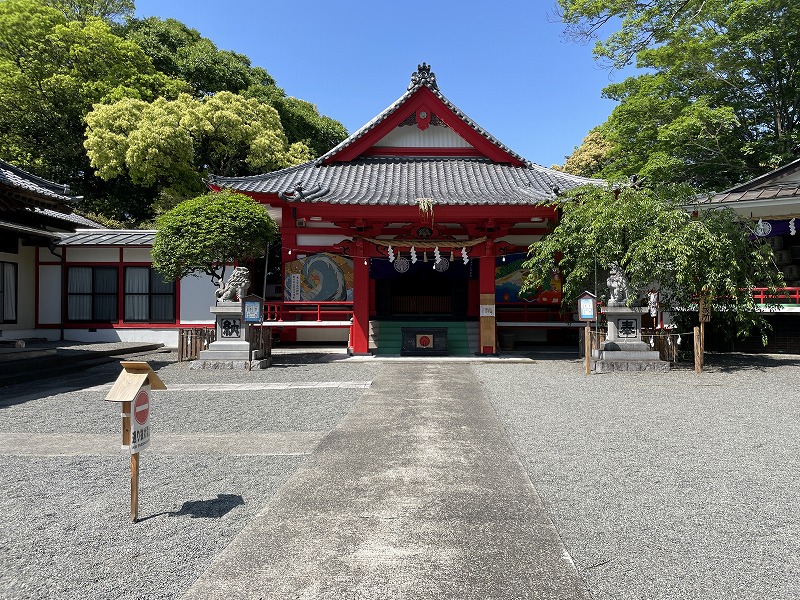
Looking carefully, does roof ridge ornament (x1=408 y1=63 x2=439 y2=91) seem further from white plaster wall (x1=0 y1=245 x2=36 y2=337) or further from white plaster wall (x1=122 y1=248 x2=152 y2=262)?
white plaster wall (x1=0 y1=245 x2=36 y2=337)

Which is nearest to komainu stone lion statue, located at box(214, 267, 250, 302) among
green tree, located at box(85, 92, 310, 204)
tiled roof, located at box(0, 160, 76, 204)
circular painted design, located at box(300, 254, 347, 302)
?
circular painted design, located at box(300, 254, 347, 302)

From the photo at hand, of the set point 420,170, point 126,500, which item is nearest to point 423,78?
point 420,170

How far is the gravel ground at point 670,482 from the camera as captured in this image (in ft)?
8.84

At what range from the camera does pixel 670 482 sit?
4.07 m

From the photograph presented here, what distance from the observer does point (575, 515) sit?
343 cm

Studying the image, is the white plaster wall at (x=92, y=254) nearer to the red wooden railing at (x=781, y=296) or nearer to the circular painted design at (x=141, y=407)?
the circular painted design at (x=141, y=407)

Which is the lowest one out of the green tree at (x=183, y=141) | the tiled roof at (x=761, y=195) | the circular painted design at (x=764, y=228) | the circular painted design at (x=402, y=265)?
the circular painted design at (x=402, y=265)

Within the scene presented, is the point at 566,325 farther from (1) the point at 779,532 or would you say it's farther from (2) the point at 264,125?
(2) the point at 264,125

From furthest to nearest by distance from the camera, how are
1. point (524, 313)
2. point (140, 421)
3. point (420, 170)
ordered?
point (420, 170) < point (524, 313) < point (140, 421)

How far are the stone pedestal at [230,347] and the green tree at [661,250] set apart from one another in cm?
737

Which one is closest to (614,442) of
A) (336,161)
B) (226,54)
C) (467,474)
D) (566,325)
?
(467,474)

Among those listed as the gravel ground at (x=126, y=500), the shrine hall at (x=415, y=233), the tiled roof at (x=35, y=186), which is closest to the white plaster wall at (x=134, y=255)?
the tiled roof at (x=35, y=186)

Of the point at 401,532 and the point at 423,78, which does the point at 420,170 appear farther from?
the point at 401,532

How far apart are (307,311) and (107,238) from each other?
8.08 metres
